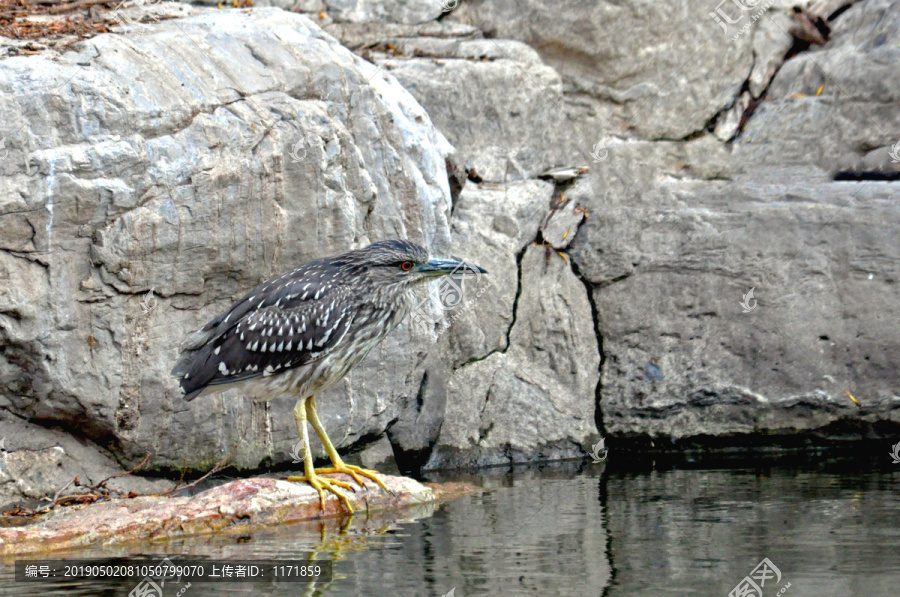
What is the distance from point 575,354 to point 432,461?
165 centimetres

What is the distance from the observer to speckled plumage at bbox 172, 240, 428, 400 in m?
6.79

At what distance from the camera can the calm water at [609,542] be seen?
490 centimetres

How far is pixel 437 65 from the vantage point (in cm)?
1040

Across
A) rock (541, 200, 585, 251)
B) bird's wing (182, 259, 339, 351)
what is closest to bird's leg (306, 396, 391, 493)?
bird's wing (182, 259, 339, 351)

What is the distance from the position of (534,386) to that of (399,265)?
2564mm

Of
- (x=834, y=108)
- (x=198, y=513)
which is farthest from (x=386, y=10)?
(x=198, y=513)

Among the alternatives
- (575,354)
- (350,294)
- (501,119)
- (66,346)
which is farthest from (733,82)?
(66,346)

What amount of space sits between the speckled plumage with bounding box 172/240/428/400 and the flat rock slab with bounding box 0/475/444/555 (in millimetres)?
695

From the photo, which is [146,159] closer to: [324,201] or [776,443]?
[324,201]

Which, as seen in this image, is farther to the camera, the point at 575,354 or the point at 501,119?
the point at 501,119

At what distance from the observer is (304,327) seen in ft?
22.3

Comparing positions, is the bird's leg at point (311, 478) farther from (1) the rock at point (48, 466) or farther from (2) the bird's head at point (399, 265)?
(1) the rock at point (48, 466)

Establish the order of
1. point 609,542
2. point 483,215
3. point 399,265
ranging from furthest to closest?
1. point 483,215
2. point 399,265
3. point 609,542

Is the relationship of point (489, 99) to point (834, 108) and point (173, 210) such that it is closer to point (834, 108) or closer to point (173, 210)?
point (834, 108)
